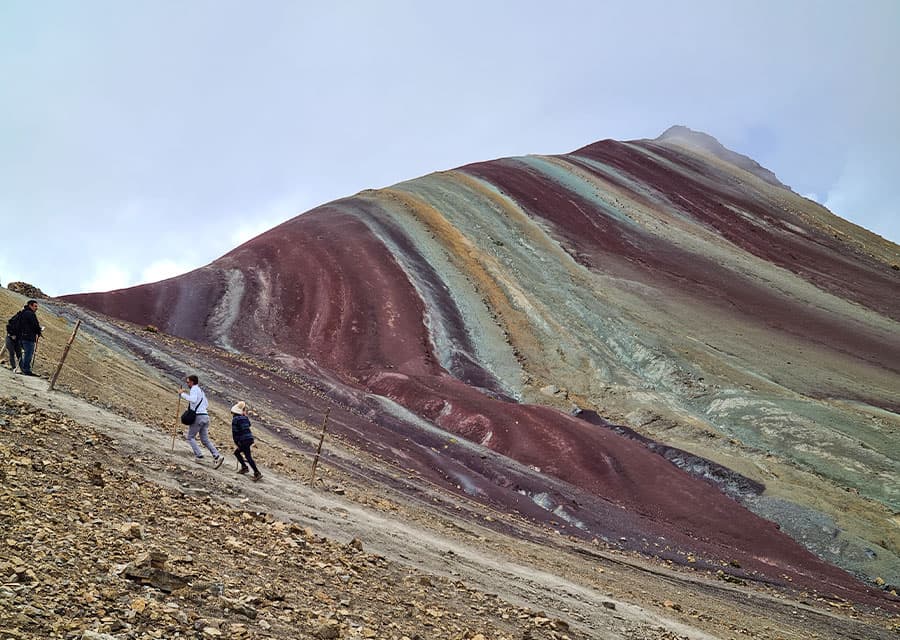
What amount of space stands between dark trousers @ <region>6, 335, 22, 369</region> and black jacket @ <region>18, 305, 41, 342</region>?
0.28 m

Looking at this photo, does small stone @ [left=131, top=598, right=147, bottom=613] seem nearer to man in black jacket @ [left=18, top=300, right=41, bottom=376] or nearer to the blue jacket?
the blue jacket

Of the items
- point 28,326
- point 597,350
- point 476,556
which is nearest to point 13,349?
point 28,326

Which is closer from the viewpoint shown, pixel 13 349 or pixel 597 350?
pixel 13 349

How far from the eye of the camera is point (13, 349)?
1569 centimetres

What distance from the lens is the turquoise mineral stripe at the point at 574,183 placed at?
62.6 m

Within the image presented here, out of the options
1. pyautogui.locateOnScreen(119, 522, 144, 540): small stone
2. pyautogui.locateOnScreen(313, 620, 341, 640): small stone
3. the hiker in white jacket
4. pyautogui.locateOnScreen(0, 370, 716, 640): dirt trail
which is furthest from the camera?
the hiker in white jacket

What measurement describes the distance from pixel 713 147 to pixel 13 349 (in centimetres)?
11688

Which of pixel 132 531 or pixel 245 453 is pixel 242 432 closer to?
pixel 245 453

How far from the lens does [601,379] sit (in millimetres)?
39375

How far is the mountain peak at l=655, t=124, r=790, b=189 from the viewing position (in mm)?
112312

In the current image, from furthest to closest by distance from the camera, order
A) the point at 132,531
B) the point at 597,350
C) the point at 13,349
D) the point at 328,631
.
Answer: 1. the point at 597,350
2. the point at 13,349
3. the point at 132,531
4. the point at 328,631

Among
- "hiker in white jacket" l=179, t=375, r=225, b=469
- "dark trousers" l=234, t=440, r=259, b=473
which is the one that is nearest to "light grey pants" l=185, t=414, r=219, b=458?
"hiker in white jacket" l=179, t=375, r=225, b=469

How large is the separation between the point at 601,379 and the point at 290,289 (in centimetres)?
1889

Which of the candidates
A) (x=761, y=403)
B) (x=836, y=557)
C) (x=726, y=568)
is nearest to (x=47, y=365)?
(x=726, y=568)
